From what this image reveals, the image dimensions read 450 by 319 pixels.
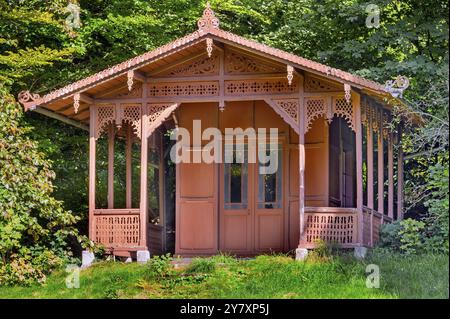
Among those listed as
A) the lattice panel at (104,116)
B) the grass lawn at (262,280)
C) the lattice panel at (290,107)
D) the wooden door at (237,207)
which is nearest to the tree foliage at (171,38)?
the lattice panel at (104,116)

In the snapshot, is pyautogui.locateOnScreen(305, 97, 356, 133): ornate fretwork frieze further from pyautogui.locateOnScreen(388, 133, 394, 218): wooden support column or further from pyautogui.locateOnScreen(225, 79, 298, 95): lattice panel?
pyautogui.locateOnScreen(388, 133, 394, 218): wooden support column

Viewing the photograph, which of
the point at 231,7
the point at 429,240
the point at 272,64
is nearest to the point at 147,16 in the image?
the point at 231,7

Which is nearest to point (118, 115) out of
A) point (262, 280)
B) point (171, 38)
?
point (262, 280)

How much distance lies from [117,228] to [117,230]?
0.04m

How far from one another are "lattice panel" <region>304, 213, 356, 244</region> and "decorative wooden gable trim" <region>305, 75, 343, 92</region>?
8.25ft

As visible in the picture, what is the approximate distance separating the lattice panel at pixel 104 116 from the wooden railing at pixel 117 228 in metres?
1.70

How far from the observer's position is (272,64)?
723 inches

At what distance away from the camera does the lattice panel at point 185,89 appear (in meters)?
18.6

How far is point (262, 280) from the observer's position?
1577 cm

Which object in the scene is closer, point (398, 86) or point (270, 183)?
point (398, 86)

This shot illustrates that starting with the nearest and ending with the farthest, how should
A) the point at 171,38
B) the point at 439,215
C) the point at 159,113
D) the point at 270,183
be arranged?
the point at 439,215 < the point at 159,113 < the point at 270,183 < the point at 171,38

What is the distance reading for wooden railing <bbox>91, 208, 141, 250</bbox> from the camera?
1850cm

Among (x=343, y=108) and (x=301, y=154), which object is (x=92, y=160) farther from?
(x=343, y=108)
